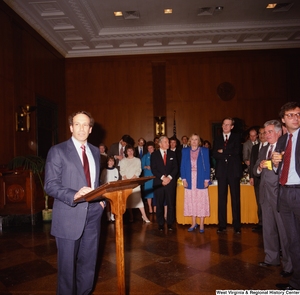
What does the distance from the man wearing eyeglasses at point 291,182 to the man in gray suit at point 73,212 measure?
1.65 m

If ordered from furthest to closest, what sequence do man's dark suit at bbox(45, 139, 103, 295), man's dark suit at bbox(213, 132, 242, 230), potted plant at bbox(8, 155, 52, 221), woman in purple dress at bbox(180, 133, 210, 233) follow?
potted plant at bbox(8, 155, 52, 221), woman in purple dress at bbox(180, 133, 210, 233), man's dark suit at bbox(213, 132, 242, 230), man's dark suit at bbox(45, 139, 103, 295)

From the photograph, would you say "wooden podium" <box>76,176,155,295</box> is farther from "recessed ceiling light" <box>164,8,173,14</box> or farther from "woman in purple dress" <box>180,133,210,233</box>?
"recessed ceiling light" <box>164,8,173,14</box>

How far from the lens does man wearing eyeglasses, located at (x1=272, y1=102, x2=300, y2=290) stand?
248 centimetres

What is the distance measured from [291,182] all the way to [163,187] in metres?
2.75

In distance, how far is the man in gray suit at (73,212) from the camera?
202 cm

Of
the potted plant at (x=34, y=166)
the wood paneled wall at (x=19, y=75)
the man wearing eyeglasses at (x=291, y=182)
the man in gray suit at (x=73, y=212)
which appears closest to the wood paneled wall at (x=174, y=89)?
the wood paneled wall at (x=19, y=75)

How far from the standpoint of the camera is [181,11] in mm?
8055

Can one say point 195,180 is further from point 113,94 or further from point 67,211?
point 113,94

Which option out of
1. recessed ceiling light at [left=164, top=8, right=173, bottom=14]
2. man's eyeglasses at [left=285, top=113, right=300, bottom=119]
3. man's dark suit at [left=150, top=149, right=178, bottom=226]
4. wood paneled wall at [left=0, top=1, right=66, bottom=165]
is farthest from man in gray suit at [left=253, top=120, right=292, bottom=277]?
recessed ceiling light at [left=164, top=8, right=173, bottom=14]

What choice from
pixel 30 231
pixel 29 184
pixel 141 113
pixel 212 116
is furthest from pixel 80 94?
pixel 30 231

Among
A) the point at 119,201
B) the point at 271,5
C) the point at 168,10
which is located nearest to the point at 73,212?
the point at 119,201

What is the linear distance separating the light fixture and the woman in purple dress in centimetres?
457

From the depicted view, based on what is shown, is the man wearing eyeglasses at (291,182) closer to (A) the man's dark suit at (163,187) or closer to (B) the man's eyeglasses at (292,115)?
(B) the man's eyeglasses at (292,115)

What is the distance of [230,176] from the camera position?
4711mm
